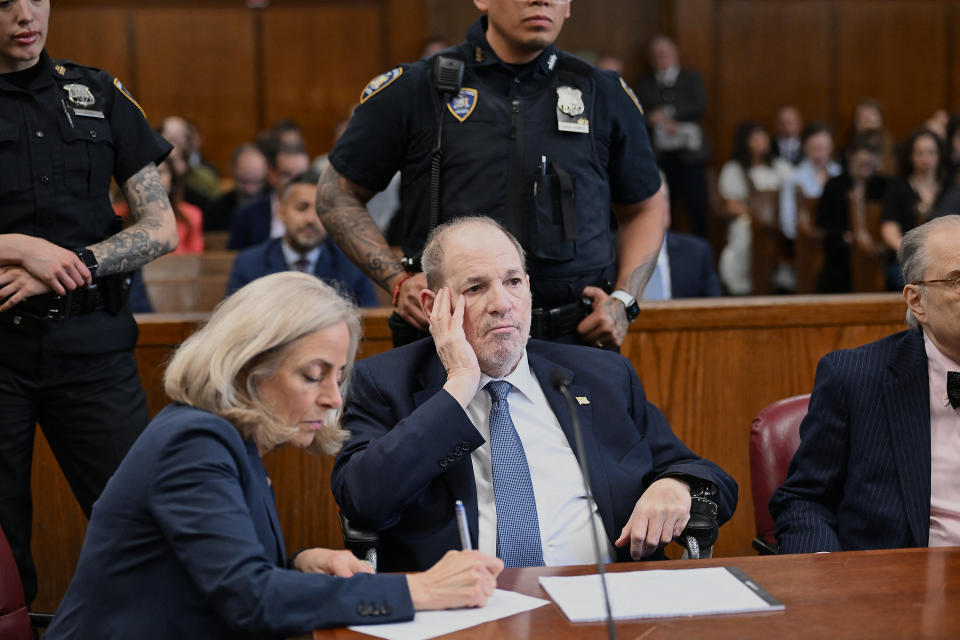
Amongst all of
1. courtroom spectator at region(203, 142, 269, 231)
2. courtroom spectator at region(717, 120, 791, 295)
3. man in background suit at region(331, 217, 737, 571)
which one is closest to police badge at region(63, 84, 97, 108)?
man in background suit at region(331, 217, 737, 571)

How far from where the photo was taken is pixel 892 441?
7.86 ft

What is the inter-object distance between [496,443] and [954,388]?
952 millimetres

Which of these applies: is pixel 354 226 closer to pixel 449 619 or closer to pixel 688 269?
pixel 449 619

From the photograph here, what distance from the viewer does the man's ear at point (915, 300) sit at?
2.44m

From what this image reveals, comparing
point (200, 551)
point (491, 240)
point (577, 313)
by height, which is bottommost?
point (200, 551)

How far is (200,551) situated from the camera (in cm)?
164

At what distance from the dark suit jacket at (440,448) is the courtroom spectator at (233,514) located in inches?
14.5

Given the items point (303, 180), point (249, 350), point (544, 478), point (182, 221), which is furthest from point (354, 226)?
point (182, 221)

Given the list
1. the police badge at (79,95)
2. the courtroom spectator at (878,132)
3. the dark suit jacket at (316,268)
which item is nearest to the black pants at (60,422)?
the police badge at (79,95)

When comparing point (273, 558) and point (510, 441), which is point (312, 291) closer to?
point (273, 558)

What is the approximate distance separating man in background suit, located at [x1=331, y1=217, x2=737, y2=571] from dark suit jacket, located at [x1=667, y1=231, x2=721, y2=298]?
8.29ft

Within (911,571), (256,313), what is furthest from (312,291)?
(911,571)

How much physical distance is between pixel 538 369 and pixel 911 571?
93 centimetres

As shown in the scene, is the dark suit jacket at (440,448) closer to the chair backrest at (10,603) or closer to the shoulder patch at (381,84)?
the chair backrest at (10,603)
